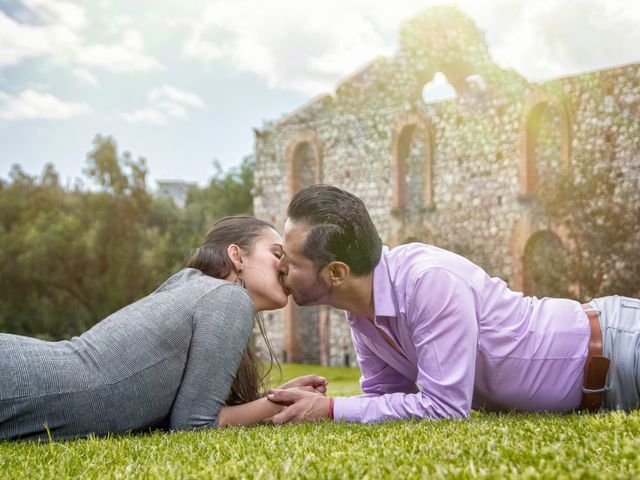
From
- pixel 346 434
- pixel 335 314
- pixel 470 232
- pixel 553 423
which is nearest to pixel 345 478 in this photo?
pixel 346 434

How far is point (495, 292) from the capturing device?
13.0 feet

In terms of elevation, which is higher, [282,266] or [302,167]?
[302,167]

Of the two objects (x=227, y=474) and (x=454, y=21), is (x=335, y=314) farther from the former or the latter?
(x=227, y=474)

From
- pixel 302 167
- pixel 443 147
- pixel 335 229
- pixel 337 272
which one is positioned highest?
pixel 443 147

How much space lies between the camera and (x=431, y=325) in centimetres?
371

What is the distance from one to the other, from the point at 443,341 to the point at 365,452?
1032 mm

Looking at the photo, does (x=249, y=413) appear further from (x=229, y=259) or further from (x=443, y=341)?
(x=443, y=341)

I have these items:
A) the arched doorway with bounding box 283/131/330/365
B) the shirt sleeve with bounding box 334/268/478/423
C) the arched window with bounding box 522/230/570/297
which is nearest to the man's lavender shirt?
the shirt sleeve with bounding box 334/268/478/423

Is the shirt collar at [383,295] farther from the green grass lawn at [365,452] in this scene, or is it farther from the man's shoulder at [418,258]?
the green grass lawn at [365,452]

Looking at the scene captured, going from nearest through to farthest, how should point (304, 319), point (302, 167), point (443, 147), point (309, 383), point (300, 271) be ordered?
1. point (300, 271)
2. point (309, 383)
3. point (443, 147)
4. point (304, 319)
5. point (302, 167)

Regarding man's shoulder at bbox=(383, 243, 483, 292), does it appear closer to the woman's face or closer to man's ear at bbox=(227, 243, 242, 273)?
the woman's face

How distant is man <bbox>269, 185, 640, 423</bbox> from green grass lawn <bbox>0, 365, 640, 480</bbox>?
24 centimetres

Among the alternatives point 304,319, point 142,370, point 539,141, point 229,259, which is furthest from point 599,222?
point 142,370

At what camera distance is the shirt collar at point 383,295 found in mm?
3947
